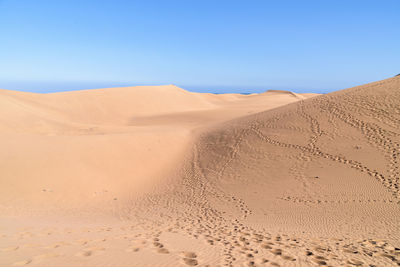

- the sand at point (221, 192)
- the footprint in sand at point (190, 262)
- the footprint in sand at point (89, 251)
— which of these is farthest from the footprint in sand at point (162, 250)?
the footprint in sand at point (89, 251)

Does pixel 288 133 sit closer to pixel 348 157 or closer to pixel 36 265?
pixel 348 157

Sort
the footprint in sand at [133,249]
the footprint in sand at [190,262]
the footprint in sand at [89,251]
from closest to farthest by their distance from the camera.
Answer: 1. the footprint in sand at [190,262]
2. the footprint in sand at [89,251]
3. the footprint in sand at [133,249]

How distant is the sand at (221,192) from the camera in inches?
185

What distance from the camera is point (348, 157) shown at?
971 cm

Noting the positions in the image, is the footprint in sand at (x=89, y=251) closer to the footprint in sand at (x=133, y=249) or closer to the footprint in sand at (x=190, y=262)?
the footprint in sand at (x=133, y=249)

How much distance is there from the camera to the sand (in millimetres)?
4707

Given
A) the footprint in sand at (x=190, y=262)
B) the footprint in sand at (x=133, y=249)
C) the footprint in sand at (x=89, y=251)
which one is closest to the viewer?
the footprint in sand at (x=190, y=262)

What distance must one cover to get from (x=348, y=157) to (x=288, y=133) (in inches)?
130

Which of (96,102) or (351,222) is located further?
(96,102)

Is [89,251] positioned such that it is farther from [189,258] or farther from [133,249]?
[189,258]

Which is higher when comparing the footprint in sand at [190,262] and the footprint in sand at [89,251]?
the footprint in sand at [89,251]

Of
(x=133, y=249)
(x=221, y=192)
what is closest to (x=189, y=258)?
(x=133, y=249)

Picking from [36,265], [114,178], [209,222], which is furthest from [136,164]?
[36,265]

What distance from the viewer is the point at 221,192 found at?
9391mm
